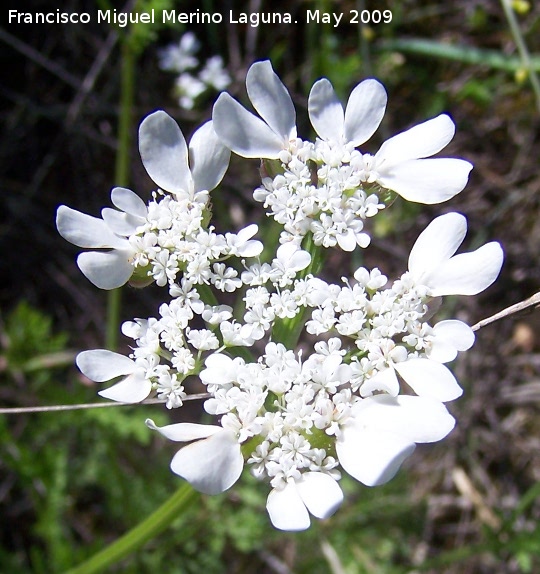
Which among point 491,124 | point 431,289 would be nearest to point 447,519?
point 491,124

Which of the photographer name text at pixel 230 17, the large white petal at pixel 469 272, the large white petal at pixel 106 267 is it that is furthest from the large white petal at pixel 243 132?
the photographer name text at pixel 230 17

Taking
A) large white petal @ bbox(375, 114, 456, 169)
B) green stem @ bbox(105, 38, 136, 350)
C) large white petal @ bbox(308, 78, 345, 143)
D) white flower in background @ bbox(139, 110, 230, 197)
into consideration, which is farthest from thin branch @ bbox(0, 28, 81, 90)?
large white petal @ bbox(375, 114, 456, 169)

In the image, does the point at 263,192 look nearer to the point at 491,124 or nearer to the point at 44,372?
the point at 44,372

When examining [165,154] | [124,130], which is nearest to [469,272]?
[165,154]

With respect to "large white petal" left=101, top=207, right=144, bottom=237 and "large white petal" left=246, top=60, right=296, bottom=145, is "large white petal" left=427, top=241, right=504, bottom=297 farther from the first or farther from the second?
"large white petal" left=101, top=207, right=144, bottom=237

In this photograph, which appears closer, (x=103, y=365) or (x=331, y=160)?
(x=103, y=365)

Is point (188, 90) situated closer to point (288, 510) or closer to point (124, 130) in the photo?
point (124, 130)
